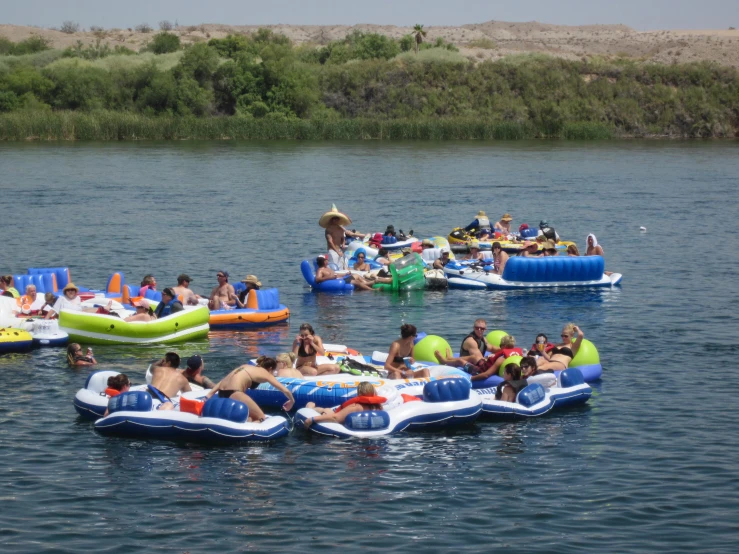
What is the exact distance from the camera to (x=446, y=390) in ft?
51.0

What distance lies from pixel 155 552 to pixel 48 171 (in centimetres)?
4601

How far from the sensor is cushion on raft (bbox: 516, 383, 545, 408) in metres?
16.1

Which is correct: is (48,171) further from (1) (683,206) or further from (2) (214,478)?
(2) (214,478)

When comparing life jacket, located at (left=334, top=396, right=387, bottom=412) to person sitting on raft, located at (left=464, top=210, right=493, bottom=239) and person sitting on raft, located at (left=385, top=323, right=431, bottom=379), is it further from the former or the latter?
person sitting on raft, located at (left=464, top=210, right=493, bottom=239)

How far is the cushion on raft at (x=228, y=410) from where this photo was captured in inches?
584

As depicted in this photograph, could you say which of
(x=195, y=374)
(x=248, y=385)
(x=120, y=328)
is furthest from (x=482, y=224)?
(x=248, y=385)

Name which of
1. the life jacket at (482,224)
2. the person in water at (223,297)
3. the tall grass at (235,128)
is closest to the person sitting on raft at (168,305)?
the person in water at (223,297)

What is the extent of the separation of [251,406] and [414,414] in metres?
2.16

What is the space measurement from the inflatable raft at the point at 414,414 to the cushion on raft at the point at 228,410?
0.88 meters

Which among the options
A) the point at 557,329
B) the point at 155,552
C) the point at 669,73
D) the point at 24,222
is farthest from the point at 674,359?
the point at 669,73

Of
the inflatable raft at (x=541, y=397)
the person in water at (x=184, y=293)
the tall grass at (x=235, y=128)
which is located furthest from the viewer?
the tall grass at (x=235, y=128)

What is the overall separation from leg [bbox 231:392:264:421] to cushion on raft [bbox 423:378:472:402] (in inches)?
89.3

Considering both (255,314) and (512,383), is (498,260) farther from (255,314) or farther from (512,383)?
(512,383)

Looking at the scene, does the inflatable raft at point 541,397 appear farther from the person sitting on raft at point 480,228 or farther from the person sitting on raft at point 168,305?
the person sitting on raft at point 480,228
